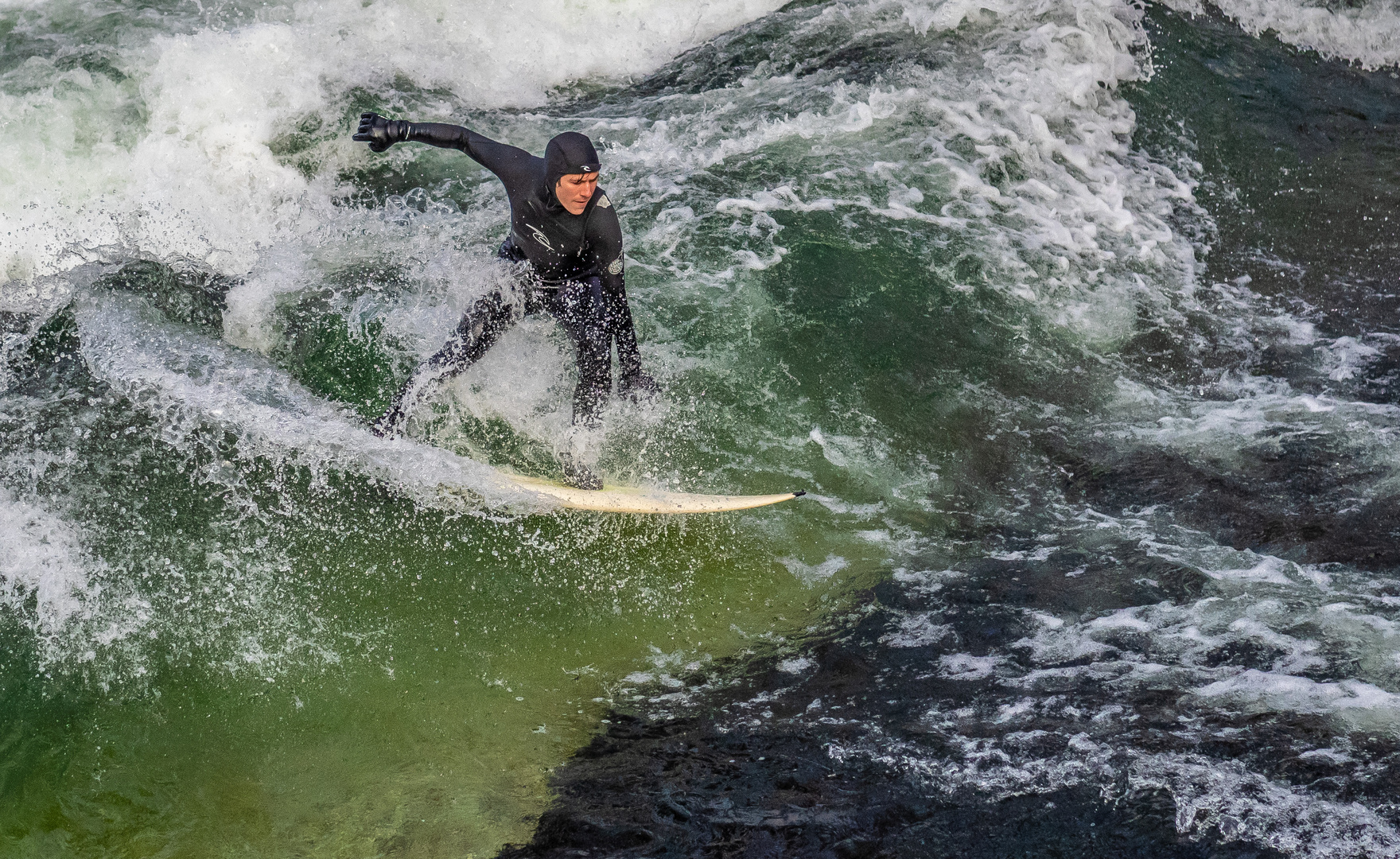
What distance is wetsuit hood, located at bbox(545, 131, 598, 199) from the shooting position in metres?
4.45

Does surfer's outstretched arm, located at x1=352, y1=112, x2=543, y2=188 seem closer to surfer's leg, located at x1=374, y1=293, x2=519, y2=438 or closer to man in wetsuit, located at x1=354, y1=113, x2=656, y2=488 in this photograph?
man in wetsuit, located at x1=354, y1=113, x2=656, y2=488

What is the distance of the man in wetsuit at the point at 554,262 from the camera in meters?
4.61

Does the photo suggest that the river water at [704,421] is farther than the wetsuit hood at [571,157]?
No

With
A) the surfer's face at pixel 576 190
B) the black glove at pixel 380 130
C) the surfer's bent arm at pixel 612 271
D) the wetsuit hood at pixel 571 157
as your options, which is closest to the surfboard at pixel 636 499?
the surfer's bent arm at pixel 612 271

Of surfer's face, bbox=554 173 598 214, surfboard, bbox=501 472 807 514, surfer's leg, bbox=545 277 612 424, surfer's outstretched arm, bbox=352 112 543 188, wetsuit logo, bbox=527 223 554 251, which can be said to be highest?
surfer's outstretched arm, bbox=352 112 543 188

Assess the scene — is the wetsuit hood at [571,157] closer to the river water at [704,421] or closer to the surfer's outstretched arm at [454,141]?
the surfer's outstretched arm at [454,141]

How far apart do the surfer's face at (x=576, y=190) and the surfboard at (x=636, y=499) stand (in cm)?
138

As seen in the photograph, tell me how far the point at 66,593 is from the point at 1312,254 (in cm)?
763

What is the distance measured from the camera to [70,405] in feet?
18.0

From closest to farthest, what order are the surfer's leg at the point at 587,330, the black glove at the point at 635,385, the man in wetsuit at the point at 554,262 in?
1. the man in wetsuit at the point at 554,262
2. the surfer's leg at the point at 587,330
3. the black glove at the point at 635,385

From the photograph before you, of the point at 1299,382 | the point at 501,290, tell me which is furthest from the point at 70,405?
the point at 1299,382

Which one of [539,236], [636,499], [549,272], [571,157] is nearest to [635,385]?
[636,499]

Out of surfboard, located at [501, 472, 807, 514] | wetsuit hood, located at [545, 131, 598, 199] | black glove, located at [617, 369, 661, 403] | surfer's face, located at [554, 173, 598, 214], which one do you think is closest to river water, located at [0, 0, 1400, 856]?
surfboard, located at [501, 472, 807, 514]

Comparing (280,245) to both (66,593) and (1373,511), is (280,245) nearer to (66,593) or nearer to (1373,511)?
(66,593)
